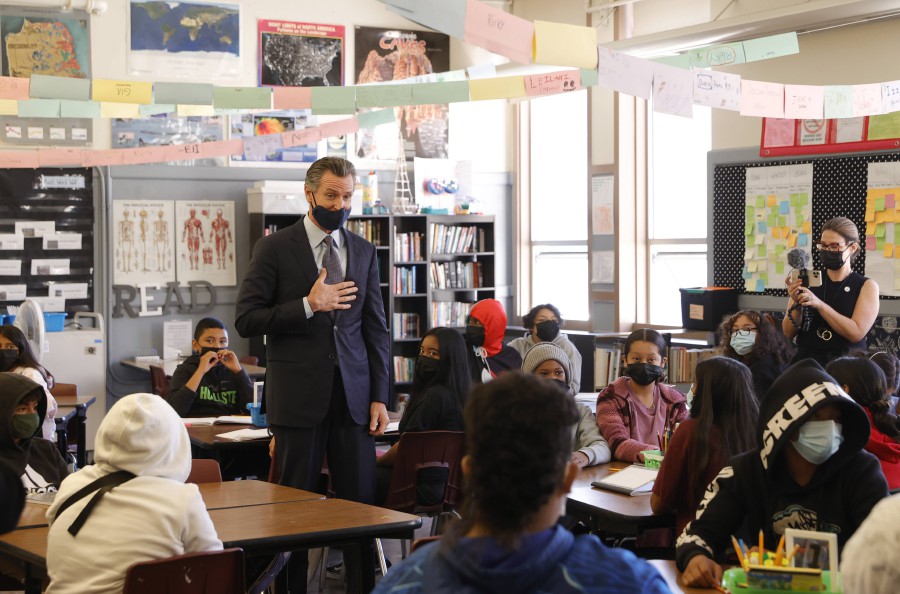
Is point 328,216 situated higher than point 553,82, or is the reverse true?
point 553,82

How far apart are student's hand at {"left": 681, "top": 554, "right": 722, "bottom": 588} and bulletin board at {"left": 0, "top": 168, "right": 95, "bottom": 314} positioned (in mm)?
7552

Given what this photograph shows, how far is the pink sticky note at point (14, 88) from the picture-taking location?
584 centimetres

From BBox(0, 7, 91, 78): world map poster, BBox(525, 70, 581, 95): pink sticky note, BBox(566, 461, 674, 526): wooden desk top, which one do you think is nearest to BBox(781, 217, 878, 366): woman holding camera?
BBox(525, 70, 581, 95): pink sticky note

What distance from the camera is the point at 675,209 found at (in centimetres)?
905

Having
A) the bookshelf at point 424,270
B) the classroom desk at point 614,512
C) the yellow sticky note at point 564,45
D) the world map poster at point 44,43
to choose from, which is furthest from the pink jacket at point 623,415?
the world map poster at point 44,43

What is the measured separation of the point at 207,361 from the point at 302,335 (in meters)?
2.25

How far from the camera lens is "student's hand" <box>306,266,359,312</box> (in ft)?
12.4

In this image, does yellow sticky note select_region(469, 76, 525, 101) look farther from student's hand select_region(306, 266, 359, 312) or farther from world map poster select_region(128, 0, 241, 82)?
world map poster select_region(128, 0, 241, 82)

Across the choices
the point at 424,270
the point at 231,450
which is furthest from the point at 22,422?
the point at 424,270

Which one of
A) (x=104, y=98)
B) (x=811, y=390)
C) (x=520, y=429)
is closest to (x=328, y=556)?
(x=104, y=98)

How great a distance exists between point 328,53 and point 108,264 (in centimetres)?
280

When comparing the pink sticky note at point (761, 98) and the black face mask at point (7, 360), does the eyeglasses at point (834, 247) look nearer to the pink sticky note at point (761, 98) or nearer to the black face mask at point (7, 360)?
the pink sticky note at point (761, 98)

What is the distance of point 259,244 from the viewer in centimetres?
396

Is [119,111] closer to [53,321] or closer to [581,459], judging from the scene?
[53,321]
